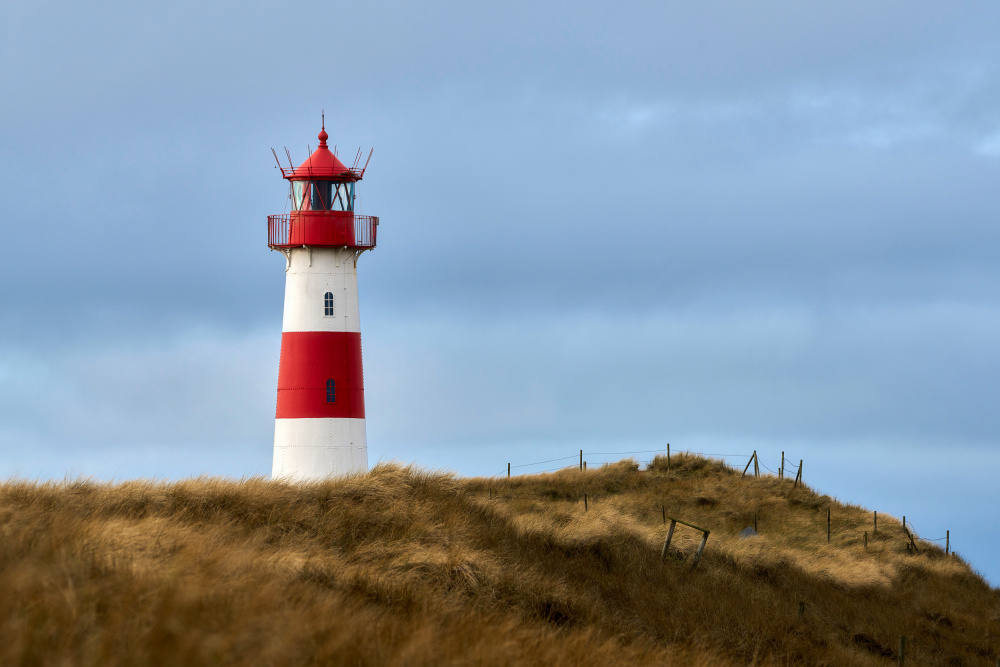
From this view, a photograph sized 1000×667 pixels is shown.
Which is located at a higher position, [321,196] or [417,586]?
[321,196]

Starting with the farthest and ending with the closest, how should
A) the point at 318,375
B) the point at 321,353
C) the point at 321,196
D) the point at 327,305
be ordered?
the point at 321,196 < the point at 327,305 < the point at 321,353 < the point at 318,375

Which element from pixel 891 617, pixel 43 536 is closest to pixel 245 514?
pixel 43 536

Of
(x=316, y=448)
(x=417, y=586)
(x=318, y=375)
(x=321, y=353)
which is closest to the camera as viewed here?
(x=417, y=586)

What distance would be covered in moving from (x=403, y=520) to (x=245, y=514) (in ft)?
8.02

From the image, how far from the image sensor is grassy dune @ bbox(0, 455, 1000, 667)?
22.5 ft

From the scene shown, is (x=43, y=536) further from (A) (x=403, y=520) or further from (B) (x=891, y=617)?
(B) (x=891, y=617)

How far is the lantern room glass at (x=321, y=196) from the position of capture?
27.3 metres

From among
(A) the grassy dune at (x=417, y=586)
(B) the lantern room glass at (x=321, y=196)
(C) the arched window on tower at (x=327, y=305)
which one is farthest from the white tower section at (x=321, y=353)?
(A) the grassy dune at (x=417, y=586)

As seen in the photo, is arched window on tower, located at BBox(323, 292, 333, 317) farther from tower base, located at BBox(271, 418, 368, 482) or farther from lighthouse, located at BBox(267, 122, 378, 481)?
tower base, located at BBox(271, 418, 368, 482)

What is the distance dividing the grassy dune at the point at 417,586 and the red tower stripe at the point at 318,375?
5.46 m

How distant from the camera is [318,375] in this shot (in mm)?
26188

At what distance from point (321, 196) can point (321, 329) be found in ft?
12.7

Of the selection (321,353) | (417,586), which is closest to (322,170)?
(321,353)

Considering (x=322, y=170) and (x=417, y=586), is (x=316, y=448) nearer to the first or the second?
(x=322, y=170)
